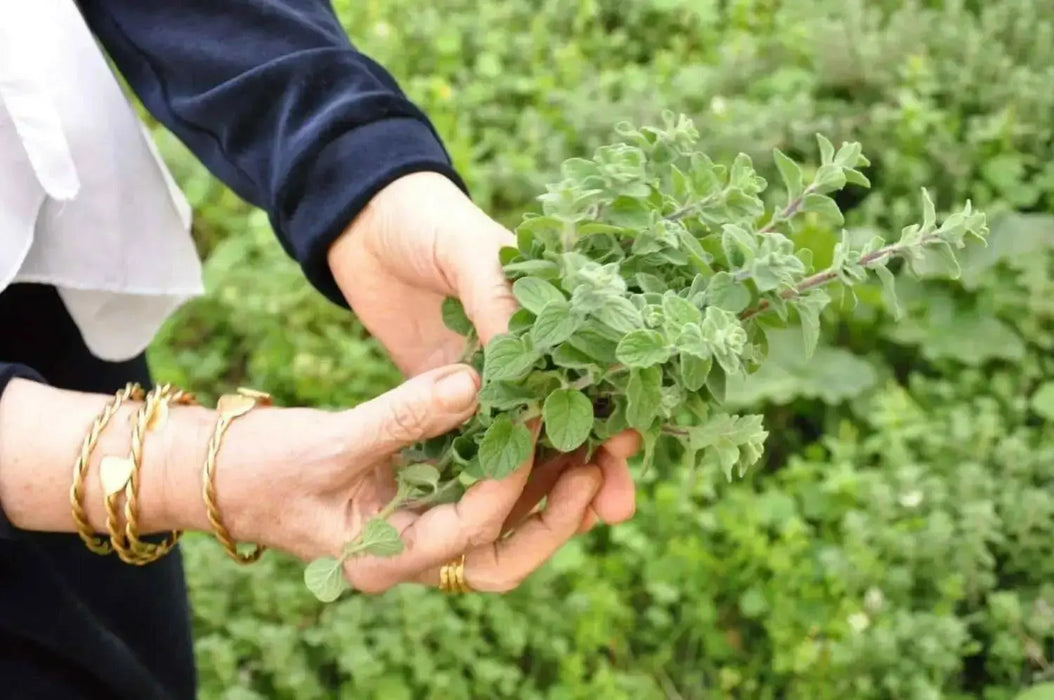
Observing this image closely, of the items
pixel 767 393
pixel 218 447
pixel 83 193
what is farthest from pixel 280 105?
pixel 767 393

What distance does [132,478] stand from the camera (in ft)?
2.76

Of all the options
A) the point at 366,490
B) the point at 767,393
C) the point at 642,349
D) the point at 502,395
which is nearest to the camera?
the point at 642,349

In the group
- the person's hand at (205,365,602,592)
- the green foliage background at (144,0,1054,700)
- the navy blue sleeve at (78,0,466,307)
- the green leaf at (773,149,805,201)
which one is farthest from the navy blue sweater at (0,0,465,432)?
the green foliage background at (144,0,1054,700)

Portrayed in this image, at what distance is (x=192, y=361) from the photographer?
2.19 metres

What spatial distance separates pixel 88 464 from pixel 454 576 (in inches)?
13.3

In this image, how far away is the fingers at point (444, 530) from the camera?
0.87 metres

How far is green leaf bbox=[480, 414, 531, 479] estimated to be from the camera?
0.82 m

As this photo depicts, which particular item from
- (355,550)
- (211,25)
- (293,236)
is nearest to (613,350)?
(355,550)

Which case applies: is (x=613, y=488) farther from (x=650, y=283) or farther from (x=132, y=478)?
(x=132, y=478)

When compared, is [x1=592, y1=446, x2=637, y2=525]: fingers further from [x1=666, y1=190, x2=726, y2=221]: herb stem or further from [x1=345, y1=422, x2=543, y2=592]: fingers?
[x1=666, y1=190, x2=726, y2=221]: herb stem

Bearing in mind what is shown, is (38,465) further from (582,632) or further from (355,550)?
(582,632)

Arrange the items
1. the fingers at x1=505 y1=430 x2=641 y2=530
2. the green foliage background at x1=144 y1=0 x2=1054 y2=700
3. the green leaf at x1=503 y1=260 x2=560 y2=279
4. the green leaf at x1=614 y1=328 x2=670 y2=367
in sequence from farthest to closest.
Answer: the green foliage background at x1=144 y1=0 x2=1054 y2=700, the fingers at x1=505 y1=430 x2=641 y2=530, the green leaf at x1=503 y1=260 x2=560 y2=279, the green leaf at x1=614 y1=328 x2=670 y2=367

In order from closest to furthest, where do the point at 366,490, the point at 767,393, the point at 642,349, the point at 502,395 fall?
the point at 642,349
the point at 502,395
the point at 366,490
the point at 767,393

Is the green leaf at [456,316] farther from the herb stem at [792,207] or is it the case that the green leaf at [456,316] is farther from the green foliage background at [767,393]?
the green foliage background at [767,393]
